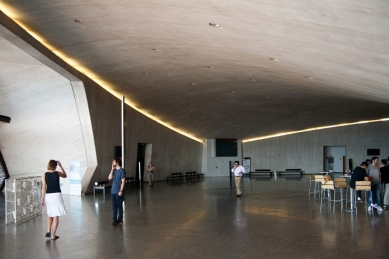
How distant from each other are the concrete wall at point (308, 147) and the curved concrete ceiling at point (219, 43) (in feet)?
51.1

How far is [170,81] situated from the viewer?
17.1m

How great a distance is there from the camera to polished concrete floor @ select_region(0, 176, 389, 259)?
6289 mm

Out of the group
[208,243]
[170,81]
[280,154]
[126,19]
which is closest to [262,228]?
[208,243]

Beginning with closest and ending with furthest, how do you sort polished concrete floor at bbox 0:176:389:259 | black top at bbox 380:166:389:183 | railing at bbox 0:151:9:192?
polished concrete floor at bbox 0:176:389:259
black top at bbox 380:166:389:183
railing at bbox 0:151:9:192

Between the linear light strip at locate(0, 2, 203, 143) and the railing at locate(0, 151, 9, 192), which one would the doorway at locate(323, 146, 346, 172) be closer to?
the linear light strip at locate(0, 2, 203, 143)

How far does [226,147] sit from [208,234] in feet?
86.7

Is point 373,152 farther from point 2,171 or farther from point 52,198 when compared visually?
point 52,198

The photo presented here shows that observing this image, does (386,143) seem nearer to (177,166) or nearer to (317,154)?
(317,154)

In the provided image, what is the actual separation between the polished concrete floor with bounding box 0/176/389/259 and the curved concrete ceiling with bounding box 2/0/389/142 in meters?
3.40

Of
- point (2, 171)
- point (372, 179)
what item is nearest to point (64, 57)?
point (2, 171)

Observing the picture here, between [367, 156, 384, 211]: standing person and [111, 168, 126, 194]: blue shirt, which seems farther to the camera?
[367, 156, 384, 211]: standing person

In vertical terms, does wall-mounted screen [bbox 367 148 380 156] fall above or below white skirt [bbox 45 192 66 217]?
above

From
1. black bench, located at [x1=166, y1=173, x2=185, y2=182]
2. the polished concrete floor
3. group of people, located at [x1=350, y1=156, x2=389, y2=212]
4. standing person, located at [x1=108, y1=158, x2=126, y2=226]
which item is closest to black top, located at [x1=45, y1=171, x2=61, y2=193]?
the polished concrete floor

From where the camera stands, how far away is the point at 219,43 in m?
10.8
